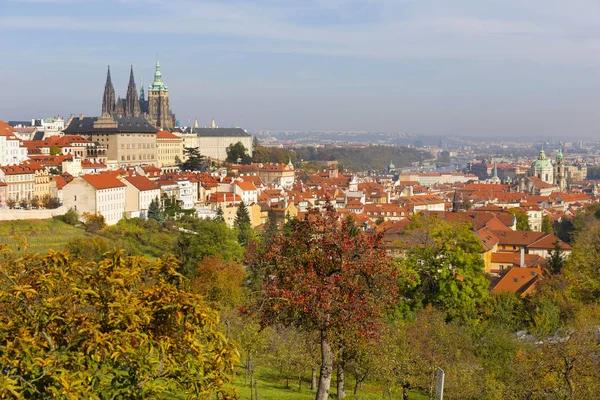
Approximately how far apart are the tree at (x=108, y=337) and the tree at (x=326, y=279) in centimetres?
284

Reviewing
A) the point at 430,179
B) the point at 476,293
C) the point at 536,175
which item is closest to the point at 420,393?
the point at 476,293

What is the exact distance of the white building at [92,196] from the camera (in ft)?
185

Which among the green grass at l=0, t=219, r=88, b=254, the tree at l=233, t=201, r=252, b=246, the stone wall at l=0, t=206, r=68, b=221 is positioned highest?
the stone wall at l=0, t=206, r=68, b=221

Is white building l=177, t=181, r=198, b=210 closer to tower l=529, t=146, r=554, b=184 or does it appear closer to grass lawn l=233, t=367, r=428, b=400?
grass lawn l=233, t=367, r=428, b=400

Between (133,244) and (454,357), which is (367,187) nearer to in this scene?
(133,244)

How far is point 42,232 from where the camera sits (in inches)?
1954

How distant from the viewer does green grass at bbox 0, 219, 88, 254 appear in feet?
149

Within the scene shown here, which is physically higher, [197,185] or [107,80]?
[107,80]

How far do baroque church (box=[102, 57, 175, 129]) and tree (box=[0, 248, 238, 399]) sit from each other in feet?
381

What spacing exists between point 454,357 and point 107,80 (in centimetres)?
11179

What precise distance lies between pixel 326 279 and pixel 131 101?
118784 millimetres

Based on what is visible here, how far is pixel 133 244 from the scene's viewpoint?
50281 mm

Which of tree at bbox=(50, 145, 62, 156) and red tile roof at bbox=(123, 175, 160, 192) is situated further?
tree at bbox=(50, 145, 62, 156)

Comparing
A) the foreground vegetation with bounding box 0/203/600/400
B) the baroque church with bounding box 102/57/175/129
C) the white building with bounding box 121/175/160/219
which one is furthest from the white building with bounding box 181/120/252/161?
the foreground vegetation with bounding box 0/203/600/400
